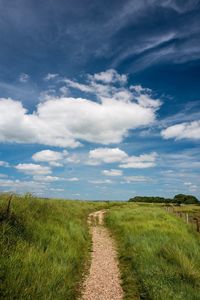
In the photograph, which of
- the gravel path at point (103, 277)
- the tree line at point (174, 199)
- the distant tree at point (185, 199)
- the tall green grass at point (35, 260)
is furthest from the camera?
the tree line at point (174, 199)

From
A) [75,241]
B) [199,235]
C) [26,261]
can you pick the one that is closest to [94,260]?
[75,241]

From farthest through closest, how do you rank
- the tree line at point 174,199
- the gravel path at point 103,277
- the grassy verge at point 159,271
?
the tree line at point 174,199, the gravel path at point 103,277, the grassy verge at point 159,271

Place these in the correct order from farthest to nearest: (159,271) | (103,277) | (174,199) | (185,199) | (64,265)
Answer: (174,199) → (185,199) → (103,277) → (64,265) → (159,271)

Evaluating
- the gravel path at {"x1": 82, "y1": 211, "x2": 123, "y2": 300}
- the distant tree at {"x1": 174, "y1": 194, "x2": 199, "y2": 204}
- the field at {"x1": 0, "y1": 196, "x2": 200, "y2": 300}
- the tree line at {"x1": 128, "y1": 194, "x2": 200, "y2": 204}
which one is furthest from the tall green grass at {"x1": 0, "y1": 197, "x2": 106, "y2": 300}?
the tree line at {"x1": 128, "y1": 194, "x2": 200, "y2": 204}

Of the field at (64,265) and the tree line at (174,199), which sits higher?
the tree line at (174,199)

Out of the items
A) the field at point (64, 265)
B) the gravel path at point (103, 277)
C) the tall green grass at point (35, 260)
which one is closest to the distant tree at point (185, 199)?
the gravel path at point (103, 277)

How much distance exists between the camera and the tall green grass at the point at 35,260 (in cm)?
730

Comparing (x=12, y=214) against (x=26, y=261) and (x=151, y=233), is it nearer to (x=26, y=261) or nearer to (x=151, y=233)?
(x=26, y=261)

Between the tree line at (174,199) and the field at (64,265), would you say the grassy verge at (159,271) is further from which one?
the tree line at (174,199)

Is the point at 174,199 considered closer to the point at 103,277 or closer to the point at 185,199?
the point at 185,199

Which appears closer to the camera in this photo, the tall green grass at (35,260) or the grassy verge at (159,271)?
the tall green grass at (35,260)

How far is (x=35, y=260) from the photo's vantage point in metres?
9.09

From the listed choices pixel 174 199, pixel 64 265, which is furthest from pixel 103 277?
pixel 174 199

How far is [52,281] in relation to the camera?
8.38 m
